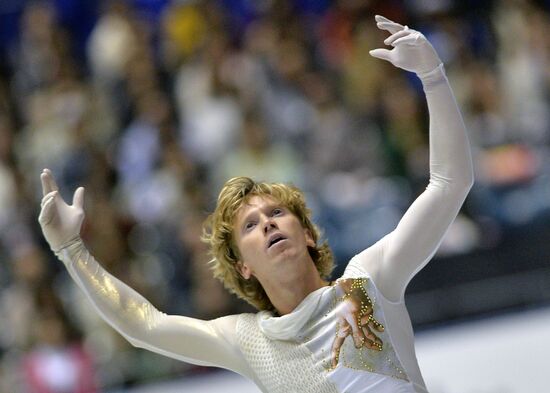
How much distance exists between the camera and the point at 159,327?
4492mm

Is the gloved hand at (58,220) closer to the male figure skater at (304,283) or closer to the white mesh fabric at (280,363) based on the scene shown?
the male figure skater at (304,283)

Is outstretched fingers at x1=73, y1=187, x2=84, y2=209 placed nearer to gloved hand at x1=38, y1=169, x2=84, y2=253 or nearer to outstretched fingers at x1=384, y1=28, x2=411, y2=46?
gloved hand at x1=38, y1=169, x2=84, y2=253

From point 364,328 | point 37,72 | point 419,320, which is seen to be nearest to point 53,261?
point 37,72

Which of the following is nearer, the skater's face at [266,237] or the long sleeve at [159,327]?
the skater's face at [266,237]

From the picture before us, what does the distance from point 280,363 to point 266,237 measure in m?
0.45

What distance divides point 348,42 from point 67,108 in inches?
104

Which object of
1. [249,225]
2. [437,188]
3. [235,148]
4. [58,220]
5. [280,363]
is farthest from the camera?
[235,148]

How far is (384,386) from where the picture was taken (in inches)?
163

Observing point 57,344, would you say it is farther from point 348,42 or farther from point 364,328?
point 364,328

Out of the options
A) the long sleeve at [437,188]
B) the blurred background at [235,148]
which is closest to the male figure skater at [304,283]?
the long sleeve at [437,188]

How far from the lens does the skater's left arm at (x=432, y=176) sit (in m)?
4.14

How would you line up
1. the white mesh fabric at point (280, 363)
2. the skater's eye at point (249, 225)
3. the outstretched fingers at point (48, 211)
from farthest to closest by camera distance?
the outstretched fingers at point (48, 211), the skater's eye at point (249, 225), the white mesh fabric at point (280, 363)

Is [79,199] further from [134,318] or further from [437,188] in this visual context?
[437,188]

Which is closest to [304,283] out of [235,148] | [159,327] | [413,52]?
[159,327]
